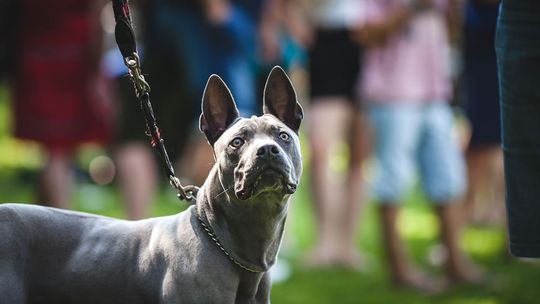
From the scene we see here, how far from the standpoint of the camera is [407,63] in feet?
20.8

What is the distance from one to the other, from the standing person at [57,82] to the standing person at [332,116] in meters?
1.58

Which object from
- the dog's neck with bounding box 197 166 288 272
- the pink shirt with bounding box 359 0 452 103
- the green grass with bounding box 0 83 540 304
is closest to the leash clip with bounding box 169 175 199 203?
the dog's neck with bounding box 197 166 288 272

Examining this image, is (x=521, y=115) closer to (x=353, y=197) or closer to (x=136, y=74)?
(x=136, y=74)

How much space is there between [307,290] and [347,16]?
7.00 ft

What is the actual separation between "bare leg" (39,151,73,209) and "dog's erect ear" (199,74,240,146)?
12.0ft

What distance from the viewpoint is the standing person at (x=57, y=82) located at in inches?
264

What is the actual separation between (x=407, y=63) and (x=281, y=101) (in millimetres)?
3177

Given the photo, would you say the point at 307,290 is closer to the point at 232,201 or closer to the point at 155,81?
the point at 155,81

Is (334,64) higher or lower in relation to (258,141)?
lower

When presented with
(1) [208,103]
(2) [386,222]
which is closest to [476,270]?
(2) [386,222]

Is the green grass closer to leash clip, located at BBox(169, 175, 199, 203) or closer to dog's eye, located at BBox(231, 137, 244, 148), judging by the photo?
leash clip, located at BBox(169, 175, 199, 203)

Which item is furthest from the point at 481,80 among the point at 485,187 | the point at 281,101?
the point at 281,101

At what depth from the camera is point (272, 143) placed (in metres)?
3.00

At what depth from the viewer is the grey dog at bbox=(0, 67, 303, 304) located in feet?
10.2
